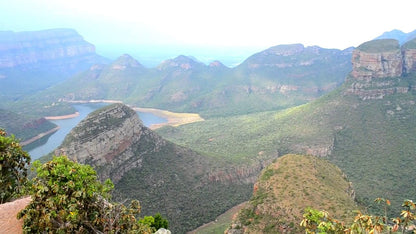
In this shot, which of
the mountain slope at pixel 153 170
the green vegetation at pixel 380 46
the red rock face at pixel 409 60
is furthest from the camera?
the green vegetation at pixel 380 46

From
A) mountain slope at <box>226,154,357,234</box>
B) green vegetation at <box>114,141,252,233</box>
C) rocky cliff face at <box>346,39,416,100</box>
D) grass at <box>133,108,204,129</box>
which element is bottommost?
grass at <box>133,108,204,129</box>

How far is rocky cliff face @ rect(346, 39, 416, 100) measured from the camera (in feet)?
311

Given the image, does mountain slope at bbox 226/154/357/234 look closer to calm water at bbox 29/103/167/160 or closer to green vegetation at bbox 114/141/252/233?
green vegetation at bbox 114/141/252/233

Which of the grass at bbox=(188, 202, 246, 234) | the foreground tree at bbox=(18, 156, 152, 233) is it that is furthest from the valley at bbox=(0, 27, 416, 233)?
the foreground tree at bbox=(18, 156, 152, 233)

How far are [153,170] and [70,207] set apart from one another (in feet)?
161

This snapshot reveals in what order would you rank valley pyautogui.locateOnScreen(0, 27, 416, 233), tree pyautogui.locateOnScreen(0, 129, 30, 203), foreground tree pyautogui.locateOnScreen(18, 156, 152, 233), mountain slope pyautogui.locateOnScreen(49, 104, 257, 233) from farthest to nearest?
mountain slope pyautogui.locateOnScreen(49, 104, 257, 233) → valley pyautogui.locateOnScreen(0, 27, 416, 233) → tree pyautogui.locateOnScreen(0, 129, 30, 203) → foreground tree pyautogui.locateOnScreen(18, 156, 152, 233)

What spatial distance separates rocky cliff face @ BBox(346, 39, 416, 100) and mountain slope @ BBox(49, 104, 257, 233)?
5332cm

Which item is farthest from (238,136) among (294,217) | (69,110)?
(69,110)

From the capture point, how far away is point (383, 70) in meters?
96.9

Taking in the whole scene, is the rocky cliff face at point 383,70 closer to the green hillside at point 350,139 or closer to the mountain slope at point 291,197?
the green hillside at point 350,139

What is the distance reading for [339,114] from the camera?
317 ft

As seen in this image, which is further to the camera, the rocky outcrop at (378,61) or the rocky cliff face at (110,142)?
the rocky outcrop at (378,61)

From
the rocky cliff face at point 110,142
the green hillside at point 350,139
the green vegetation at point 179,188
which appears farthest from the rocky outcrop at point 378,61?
the rocky cliff face at point 110,142

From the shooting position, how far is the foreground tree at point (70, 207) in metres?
17.5
